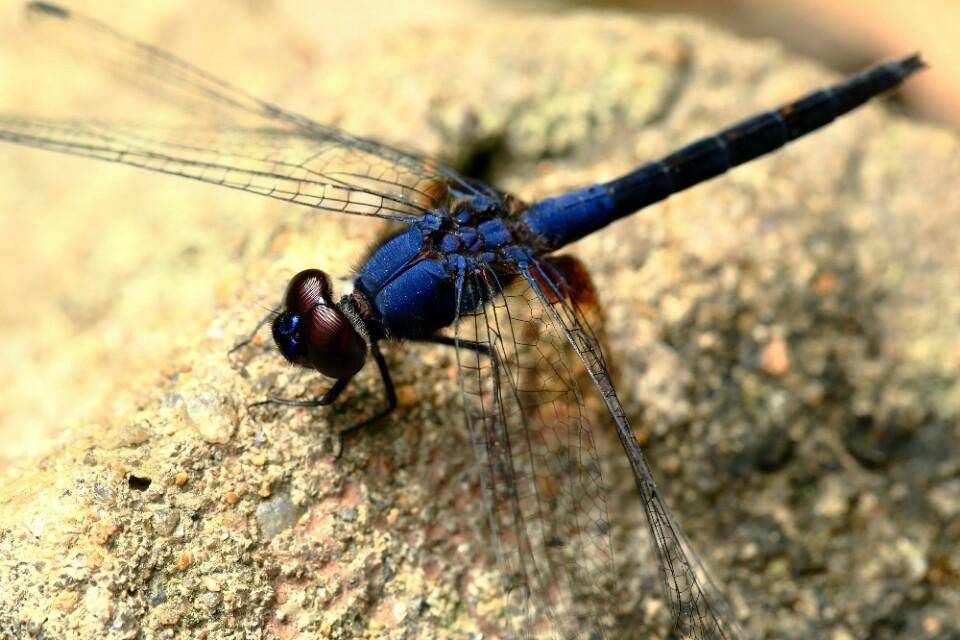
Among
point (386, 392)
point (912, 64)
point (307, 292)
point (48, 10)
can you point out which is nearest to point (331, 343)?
point (307, 292)

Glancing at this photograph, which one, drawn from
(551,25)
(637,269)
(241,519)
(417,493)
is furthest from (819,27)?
(241,519)

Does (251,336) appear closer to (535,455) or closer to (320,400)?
(320,400)

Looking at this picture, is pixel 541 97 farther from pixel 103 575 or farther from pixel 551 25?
pixel 103 575

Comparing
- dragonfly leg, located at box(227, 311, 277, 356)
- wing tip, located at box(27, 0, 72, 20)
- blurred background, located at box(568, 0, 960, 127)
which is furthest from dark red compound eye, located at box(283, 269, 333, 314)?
blurred background, located at box(568, 0, 960, 127)

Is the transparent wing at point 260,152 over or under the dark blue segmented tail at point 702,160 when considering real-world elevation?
over

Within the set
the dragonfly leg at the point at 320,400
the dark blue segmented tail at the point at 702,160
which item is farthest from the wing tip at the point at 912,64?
the dragonfly leg at the point at 320,400

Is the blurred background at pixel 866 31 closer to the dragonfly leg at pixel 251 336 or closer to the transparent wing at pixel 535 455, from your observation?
the transparent wing at pixel 535 455
